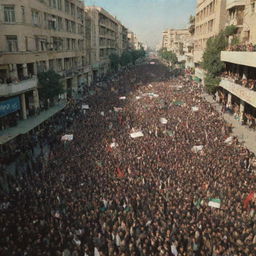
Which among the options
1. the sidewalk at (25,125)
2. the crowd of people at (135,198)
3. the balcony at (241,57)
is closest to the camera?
the crowd of people at (135,198)

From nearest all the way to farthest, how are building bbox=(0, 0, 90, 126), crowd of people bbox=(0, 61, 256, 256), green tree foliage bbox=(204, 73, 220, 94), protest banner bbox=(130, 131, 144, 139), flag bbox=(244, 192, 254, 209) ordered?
1. crowd of people bbox=(0, 61, 256, 256)
2. flag bbox=(244, 192, 254, 209)
3. protest banner bbox=(130, 131, 144, 139)
4. building bbox=(0, 0, 90, 126)
5. green tree foliage bbox=(204, 73, 220, 94)

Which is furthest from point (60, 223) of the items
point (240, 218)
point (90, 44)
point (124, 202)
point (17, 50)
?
point (90, 44)

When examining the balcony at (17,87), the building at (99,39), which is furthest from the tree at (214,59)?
the building at (99,39)

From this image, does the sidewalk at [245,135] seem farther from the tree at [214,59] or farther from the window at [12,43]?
the window at [12,43]

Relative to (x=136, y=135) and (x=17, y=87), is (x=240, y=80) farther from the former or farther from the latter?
(x=17, y=87)

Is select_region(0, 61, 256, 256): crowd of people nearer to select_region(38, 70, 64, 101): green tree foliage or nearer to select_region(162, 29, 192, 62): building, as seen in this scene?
select_region(38, 70, 64, 101): green tree foliage

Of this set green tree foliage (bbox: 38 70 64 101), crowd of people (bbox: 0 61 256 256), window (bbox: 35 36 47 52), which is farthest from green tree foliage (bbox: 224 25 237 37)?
window (bbox: 35 36 47 52)
